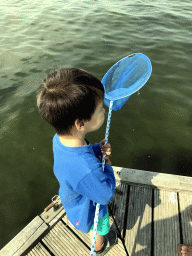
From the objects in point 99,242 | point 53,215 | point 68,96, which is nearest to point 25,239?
point 53,215

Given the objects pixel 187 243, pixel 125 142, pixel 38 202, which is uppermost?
pixel 187 243

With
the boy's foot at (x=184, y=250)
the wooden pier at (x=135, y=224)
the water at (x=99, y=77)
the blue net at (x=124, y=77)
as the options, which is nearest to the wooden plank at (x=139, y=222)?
the wooden pier at (x=135, y=224)

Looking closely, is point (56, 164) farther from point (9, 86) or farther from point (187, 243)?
point (9, 86)

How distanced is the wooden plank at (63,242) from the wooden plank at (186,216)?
132 cm

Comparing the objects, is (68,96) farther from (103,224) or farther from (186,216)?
(186,216)

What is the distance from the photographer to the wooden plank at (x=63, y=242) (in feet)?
7.82

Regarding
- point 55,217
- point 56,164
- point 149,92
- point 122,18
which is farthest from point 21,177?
point 122,18

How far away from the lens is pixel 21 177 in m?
4.09

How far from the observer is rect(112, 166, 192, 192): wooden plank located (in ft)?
9.41

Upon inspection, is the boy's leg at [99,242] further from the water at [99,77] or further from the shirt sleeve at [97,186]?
the water at [99,77]

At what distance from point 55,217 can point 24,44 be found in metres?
8.39

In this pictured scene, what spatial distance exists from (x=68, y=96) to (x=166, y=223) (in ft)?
7.83

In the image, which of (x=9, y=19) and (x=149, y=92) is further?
(x=9, y=19)

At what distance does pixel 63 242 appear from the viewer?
8.10 ft
